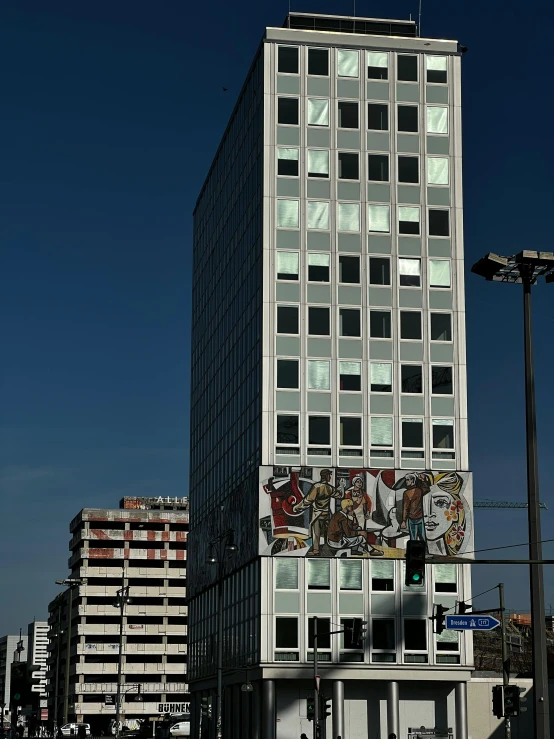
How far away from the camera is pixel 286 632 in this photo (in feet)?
217

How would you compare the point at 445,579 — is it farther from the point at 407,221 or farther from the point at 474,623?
the point at 474,623

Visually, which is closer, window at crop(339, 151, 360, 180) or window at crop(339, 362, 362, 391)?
window at crop(339, 362, 362, 391)

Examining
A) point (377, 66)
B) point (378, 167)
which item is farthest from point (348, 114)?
point (378, 167)

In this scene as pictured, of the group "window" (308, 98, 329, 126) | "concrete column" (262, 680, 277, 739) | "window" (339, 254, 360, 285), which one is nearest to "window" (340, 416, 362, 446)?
"window" (339, 254, 360, 285)

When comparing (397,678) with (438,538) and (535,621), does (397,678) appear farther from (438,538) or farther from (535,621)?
(535,621)

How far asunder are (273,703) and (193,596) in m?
25.9

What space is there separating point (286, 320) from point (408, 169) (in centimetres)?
1217

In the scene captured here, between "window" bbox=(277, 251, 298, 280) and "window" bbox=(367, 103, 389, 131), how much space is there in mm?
9501

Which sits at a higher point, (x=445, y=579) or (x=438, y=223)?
(x=438, y=223)

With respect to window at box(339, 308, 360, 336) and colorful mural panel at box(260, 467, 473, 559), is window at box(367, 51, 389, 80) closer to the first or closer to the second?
window at box(339, 308, 360, 336)

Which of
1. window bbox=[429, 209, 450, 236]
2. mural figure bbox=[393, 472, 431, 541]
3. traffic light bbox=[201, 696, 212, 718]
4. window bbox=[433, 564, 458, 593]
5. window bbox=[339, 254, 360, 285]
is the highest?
window bbox=[429, 209, 450, 236]

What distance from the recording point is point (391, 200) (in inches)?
2837

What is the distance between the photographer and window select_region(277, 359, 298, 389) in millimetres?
69125

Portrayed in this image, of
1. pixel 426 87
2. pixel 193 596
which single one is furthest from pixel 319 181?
pixel 193 596
